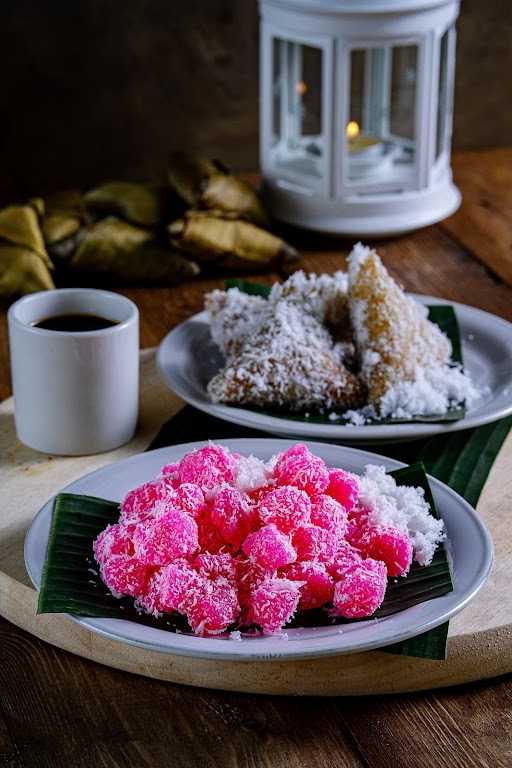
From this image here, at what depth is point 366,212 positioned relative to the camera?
5.69 ft

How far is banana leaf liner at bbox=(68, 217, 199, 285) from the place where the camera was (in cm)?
161

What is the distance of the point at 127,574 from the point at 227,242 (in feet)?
3.01

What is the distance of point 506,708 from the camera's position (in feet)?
2.58

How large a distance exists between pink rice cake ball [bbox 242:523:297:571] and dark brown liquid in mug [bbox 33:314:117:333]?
0.38m

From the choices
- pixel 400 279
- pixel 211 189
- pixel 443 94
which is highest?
pixel 443 94

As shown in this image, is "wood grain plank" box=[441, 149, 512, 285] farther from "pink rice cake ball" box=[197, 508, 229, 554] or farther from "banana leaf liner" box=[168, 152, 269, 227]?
"pink rice cake ball" box=[197, 508, 229, 554]

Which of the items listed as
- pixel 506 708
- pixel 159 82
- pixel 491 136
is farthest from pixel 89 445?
pixel 491 136

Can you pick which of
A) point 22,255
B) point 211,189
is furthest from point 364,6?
point 22,255

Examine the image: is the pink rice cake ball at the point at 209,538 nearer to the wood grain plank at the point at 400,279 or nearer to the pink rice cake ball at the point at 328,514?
the pink rice cake ball at the point at 328,514

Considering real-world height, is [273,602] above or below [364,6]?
below

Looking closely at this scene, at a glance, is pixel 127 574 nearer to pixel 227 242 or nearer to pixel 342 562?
pixel 342 562

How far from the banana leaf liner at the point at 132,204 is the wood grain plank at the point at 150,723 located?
Result: 0.93 metres

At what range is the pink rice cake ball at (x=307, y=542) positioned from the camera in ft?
2.53

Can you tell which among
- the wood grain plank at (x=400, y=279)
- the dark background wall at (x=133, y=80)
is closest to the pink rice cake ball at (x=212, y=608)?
the wood grain plank at (x=400, y=279)
